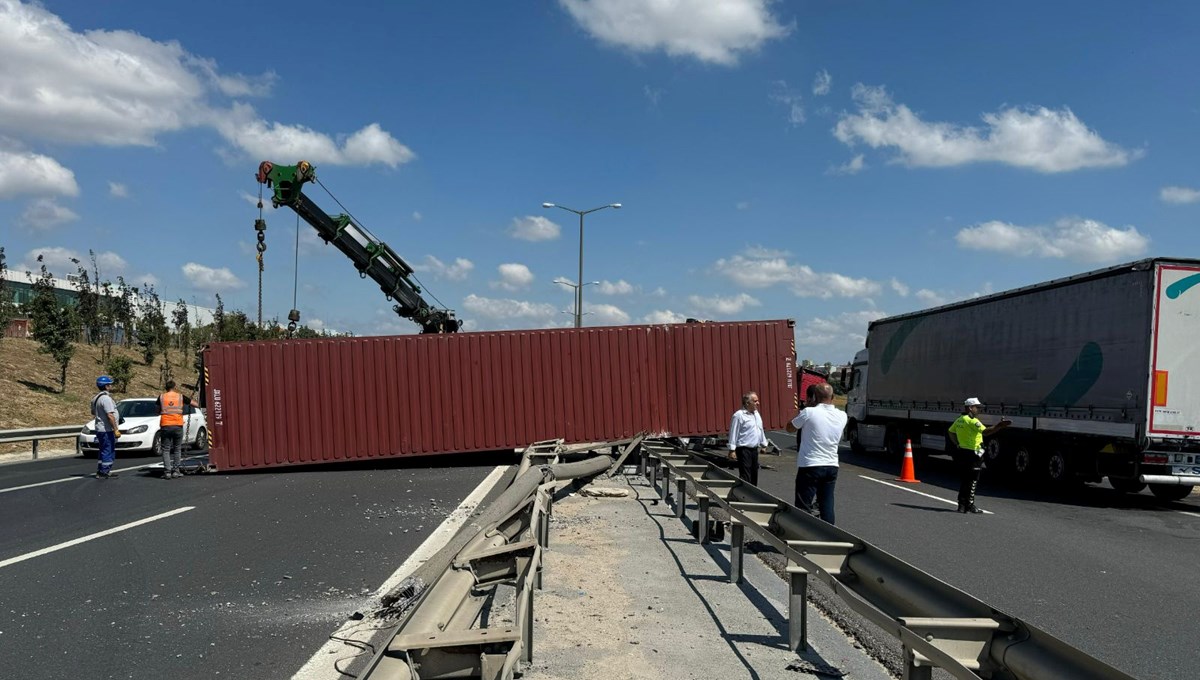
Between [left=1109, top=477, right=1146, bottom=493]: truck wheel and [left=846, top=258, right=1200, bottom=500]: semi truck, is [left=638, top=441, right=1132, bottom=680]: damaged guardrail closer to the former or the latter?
[left=846, top=258, right=1200, bottom=500]: semi truck

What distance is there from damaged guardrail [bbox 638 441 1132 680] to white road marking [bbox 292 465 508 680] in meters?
2.65

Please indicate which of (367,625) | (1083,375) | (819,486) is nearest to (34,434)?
(367,625)

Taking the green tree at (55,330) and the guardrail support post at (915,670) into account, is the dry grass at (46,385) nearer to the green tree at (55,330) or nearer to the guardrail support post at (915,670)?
the green tree at (55,330)

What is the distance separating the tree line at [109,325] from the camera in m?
28.0

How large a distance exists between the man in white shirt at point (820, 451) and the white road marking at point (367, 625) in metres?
3.61

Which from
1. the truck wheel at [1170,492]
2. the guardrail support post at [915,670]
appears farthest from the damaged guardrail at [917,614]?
the truck wheel at [1170,492]

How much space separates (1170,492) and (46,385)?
3196 centimetres

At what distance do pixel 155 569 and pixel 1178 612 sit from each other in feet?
27.9

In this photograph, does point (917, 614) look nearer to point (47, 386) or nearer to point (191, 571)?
point (191, 571)

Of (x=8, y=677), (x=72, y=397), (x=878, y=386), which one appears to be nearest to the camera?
(x=8, y=677)

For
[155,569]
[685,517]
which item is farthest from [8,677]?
[685,517]

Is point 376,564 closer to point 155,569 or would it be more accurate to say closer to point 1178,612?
point 155,569

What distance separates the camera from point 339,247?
20922 millimetres

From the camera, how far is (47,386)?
1133 inches
